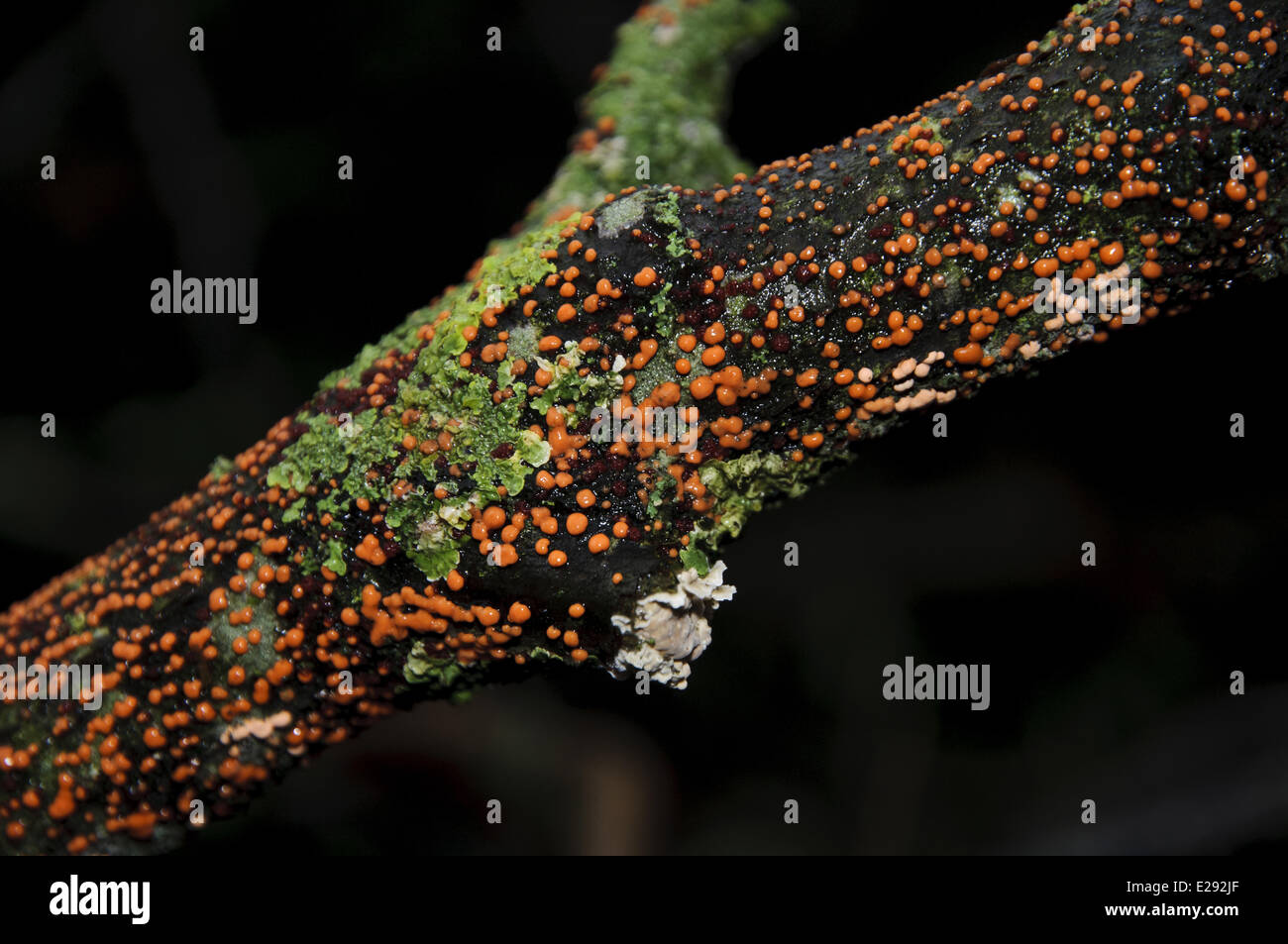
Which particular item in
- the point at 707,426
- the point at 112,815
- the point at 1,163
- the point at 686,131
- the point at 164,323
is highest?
the point at 1,163

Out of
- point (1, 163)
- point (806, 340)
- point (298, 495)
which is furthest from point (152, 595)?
point (1, 163)

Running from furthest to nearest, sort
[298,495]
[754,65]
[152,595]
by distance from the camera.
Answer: [754,65]
[152,595]
[298,495]

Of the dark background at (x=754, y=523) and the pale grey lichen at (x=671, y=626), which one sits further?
the dark background at (x=754, y=523)

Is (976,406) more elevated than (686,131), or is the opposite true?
(686,131)

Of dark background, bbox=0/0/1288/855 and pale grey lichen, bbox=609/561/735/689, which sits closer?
pale grey lichen, bbox=609/561/735/689

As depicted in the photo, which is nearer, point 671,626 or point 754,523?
point 671,626

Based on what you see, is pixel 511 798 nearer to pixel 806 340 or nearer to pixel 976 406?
pixel 976 406

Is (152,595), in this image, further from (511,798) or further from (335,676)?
(511,798)

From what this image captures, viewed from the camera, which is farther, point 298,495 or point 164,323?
point 164,323

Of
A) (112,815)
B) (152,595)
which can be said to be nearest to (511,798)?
(112,815)

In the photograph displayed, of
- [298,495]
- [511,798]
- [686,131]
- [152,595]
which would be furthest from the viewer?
[511,798]
